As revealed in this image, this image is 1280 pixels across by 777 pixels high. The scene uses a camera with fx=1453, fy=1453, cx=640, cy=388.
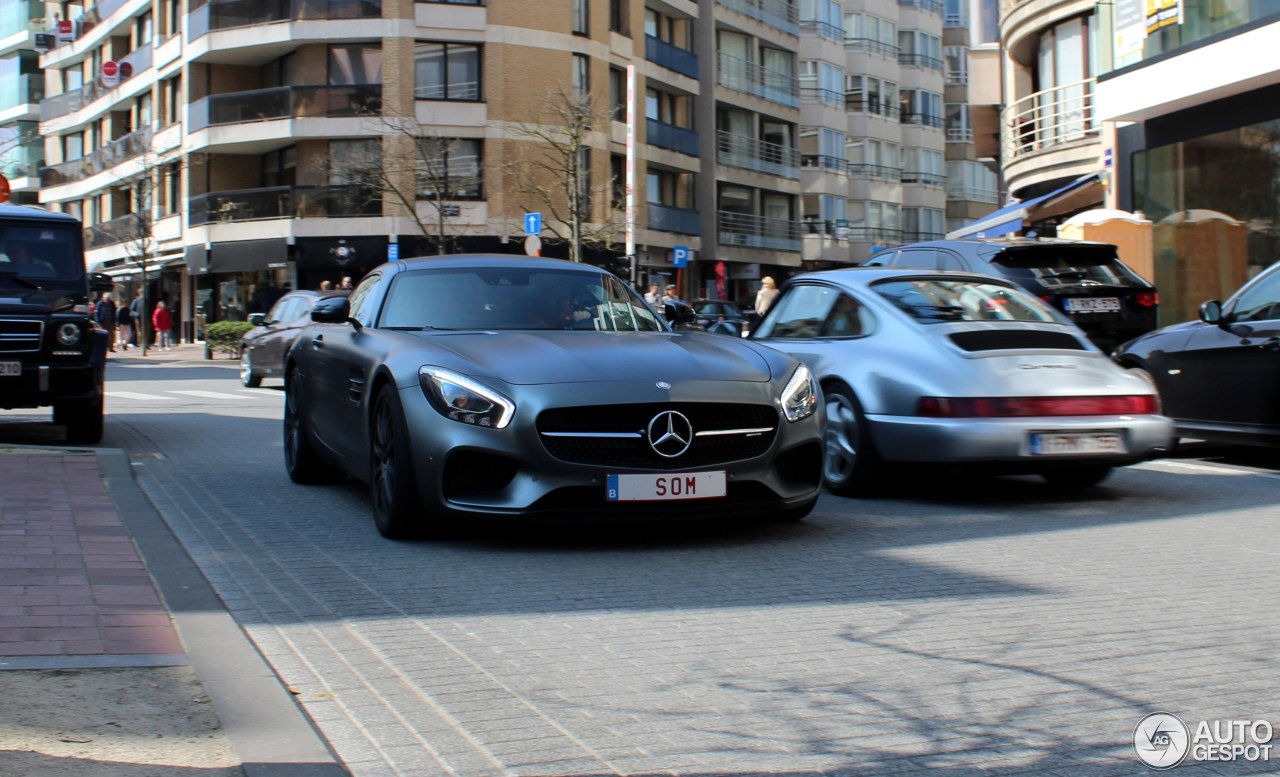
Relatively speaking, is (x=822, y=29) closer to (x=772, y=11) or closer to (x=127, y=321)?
(x=772, y=11)

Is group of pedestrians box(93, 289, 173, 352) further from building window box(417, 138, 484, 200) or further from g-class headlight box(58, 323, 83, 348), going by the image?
g-class headlight box(58, 323, 83, 348)

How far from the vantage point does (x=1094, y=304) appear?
Answer: 43.8 feet

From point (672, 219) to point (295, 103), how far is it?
15211mm

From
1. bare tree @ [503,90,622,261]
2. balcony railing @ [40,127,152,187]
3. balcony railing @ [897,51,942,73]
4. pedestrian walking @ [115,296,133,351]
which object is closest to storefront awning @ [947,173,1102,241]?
bare tree @ [503,90,622,261]

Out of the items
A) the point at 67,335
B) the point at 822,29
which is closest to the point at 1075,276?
the point at 67,335

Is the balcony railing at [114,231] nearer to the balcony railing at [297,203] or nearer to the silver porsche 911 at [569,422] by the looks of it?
the balcony railing at [297,203]

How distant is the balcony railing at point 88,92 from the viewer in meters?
56.6

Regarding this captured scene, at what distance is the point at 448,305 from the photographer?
311 inches

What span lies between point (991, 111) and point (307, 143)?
21466 mm

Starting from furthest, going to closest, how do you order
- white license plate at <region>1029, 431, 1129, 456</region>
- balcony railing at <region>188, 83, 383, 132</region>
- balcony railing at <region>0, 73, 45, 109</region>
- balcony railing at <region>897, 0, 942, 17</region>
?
balcony railing at <region>0, 73, 45, 109</region>
balcony railing at <region>897, 0, 942, 17</region>
balcony railing at <region>188, 83, 383, 132</region>
white license plate at <region>1029, 431, 1129, 456</region>

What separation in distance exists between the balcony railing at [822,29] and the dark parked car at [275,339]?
155 feet

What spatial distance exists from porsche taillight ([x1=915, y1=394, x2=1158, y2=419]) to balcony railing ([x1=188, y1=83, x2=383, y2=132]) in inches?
1516

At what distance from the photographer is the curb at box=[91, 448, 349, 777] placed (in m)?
3.66

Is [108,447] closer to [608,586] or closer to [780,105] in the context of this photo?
[608,586]
